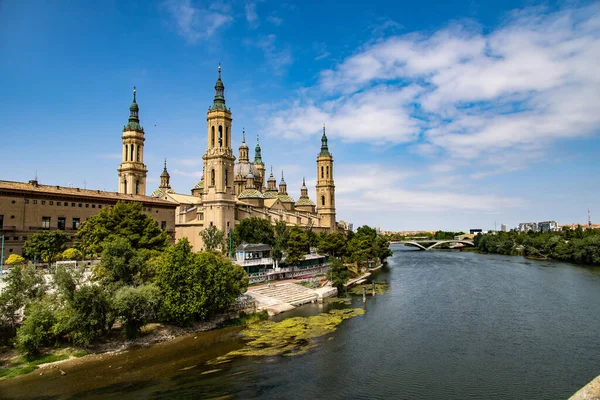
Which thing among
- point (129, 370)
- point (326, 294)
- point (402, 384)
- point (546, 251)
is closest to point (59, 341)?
point (129, 370)

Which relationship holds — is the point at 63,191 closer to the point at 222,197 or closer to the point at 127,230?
the point at 127,230

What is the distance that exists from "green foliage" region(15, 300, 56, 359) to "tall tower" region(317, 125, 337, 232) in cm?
7966

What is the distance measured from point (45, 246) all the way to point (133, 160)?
119 ft

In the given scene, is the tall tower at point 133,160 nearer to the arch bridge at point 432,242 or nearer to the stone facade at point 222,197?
the stone facade at point 222,197

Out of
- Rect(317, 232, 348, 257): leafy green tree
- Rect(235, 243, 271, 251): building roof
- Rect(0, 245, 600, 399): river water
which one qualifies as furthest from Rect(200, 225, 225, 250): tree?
Rect(0, 245, 600, 399): river water

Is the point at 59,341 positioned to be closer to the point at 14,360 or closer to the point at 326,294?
the point at 14,360

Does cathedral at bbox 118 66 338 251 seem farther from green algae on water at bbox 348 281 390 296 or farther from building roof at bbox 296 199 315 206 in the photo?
green algae on water at bbox 348 281 390 296

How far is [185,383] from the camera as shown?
23.1 m

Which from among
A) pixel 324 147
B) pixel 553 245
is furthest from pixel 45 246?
pixel 553 245

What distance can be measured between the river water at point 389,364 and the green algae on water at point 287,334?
3.11ft

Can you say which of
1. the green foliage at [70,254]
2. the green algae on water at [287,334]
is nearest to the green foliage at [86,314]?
the green algae on water at [287,334]

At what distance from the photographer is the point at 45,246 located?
41.0m

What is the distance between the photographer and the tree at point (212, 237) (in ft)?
189

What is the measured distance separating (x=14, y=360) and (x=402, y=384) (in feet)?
77.6
